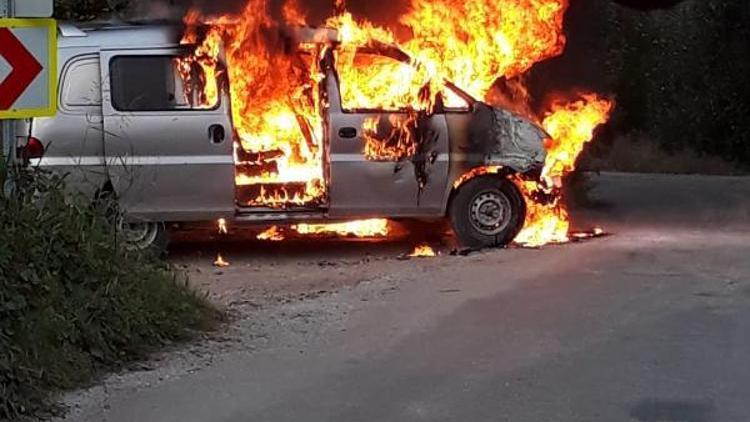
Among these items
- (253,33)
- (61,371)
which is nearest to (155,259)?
(61,371)

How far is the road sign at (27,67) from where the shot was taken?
704 centimetres

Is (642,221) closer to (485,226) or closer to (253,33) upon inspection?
(485,226)

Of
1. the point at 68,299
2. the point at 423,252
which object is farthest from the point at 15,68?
the point at 423,252

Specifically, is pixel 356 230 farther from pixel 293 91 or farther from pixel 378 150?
pixel 293 91

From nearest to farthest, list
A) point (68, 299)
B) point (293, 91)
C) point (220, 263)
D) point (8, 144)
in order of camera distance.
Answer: point (68, 299), point (8, 144), point (293, 91), point (220, 263)

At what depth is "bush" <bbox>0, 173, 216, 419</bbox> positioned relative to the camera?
21.7 feet

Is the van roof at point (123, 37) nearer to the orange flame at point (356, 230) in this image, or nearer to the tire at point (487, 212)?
the orange flame at point (356, 230)

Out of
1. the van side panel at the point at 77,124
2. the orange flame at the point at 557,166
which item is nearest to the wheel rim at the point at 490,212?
the orange flame at the point at 557,166

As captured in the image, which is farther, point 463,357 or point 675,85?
point 675,85

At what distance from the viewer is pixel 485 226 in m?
11.5

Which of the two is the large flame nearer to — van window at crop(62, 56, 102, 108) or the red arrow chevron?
van window at crop(62, 56, 102, 108)

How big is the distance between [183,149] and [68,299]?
3.75 m

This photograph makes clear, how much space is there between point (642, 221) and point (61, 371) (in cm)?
821

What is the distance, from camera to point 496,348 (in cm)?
779
